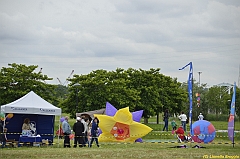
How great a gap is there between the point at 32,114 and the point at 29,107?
357 cm

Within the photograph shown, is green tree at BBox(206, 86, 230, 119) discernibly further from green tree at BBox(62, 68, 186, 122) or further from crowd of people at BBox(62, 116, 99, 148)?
crowd of people at BBox(62, 116, 99, 148)

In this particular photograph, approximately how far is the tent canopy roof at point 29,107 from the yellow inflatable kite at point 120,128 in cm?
294

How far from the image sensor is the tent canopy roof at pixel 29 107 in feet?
81.1

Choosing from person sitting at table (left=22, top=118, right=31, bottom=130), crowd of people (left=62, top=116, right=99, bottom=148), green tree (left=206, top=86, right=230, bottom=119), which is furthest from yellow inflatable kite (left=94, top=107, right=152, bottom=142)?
green tree (left=206, top=86, right=230, bottom=119)

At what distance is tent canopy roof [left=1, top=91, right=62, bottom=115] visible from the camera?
81.1 ft

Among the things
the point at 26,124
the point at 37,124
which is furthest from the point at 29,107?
the point at 37,124

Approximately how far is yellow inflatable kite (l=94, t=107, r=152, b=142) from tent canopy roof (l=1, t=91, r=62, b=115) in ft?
9.66

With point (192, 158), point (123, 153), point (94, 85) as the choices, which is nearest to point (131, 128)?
point (123, 153)

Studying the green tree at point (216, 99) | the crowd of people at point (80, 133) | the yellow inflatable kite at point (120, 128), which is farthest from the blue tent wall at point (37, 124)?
the green tree at point (216, 99)

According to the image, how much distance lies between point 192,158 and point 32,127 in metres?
12.2

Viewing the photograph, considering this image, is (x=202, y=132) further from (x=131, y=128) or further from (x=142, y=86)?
(x=142, y=86)

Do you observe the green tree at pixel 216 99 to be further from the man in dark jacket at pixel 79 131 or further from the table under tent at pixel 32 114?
the man in dark jacket at pixel 79 131

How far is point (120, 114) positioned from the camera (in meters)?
27.5

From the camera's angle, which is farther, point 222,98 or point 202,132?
point 222,98
